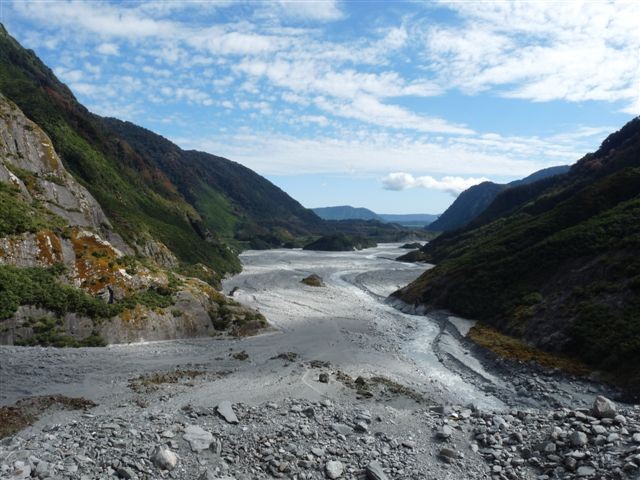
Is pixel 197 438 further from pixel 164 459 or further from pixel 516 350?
pixel 516 350

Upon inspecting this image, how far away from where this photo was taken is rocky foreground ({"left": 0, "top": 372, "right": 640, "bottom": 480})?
15242 mm

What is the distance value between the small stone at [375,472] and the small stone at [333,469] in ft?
3.27

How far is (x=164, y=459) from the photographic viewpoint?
1536cm

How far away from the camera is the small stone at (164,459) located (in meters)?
15.2

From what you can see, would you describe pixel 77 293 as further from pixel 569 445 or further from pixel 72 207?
pixel 569 445

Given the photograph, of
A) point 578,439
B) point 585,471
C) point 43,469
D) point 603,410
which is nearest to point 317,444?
point 43,469

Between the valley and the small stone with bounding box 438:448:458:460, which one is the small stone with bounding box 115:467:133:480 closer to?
the valley

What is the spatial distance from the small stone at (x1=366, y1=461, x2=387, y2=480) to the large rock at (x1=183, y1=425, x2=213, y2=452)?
6.13 meters

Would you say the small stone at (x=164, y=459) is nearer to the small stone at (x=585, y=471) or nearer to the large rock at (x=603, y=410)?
the small stone at (x=585, y=471)

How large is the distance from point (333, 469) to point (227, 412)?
6016 mm

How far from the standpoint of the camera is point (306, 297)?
6950cm

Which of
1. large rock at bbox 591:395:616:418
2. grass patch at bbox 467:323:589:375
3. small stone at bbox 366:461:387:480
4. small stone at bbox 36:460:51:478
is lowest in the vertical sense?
grass patch at bbox 467:323:589:375

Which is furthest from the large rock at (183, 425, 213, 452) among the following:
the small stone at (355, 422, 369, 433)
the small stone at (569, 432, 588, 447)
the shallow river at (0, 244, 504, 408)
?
the small stone at (569, 432, 588, 447)

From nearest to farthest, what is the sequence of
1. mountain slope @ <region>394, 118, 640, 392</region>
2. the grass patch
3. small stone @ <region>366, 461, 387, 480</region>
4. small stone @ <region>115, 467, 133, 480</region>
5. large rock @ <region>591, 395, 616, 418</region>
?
small stone @ <region>115, 467, 133, 480</region> < small stone @ <region>366, 461, 387, 480</region> < large rock @ <region>591, 395, 616, 418</region> < the grass patch < mountain slope @ <region>394, 118, 640, 392</region>
